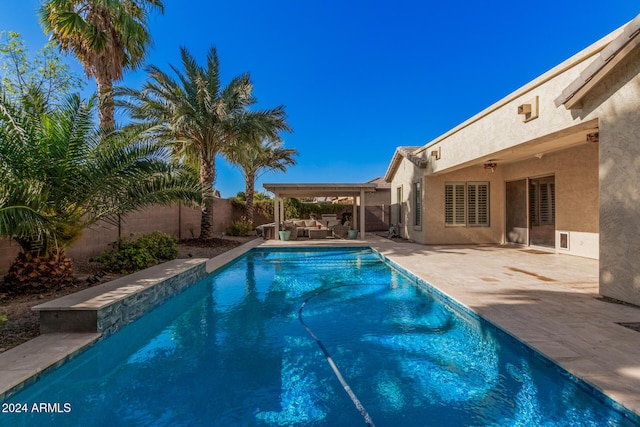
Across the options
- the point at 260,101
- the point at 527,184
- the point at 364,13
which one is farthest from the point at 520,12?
the point at 260,101

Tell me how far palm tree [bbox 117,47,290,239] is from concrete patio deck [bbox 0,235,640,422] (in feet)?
22.4

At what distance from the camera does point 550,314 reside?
4.89m

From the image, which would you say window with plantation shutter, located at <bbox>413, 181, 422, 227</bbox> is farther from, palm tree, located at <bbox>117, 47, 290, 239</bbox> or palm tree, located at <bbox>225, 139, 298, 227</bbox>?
palm tree, located at <bbox>225, 139, 298, 227</bbox>

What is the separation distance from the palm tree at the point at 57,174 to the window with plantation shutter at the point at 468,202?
11984 mm

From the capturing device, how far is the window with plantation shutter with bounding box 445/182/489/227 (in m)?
14.4

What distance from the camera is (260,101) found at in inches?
610

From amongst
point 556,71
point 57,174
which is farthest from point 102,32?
point 556,71

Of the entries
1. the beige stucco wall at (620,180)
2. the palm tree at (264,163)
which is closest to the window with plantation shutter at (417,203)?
the beige stucco wall at (620,180)

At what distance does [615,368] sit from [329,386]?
9.57 ft

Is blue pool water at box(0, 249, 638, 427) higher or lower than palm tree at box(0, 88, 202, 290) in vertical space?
lower

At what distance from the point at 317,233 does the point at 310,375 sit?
49.3 feet

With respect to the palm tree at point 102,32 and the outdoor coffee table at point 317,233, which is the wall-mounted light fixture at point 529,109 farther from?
the outdoor coffee table at point 317,233

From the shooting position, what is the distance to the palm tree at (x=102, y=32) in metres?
A: 10.5

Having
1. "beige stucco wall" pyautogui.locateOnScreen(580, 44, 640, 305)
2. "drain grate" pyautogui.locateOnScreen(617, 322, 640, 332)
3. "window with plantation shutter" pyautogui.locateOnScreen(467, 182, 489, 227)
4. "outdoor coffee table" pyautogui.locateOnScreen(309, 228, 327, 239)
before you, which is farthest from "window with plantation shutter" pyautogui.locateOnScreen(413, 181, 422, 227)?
"drain grate" pyautogui.locateOnScreen(617, 322, 640, 332)
